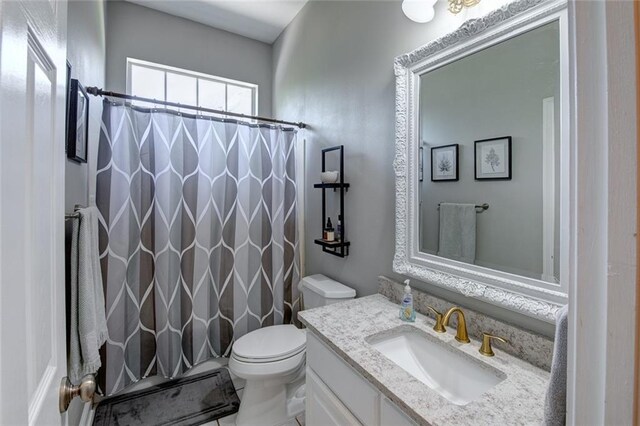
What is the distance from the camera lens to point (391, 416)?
824mm

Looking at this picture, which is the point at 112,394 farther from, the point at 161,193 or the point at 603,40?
the point at 603,40

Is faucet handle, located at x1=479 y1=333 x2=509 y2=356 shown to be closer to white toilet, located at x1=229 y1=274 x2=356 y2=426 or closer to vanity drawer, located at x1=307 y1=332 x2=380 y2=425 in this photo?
vanity drawer, located at x1=307 y1=332 x2=380 y2=425

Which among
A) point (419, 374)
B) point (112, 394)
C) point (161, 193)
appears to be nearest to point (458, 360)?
point (419, 374)

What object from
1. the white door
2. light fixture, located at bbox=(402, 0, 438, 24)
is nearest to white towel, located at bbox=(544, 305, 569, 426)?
the white door

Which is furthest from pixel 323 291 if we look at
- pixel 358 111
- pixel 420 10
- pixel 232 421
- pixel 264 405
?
pixel 420 10

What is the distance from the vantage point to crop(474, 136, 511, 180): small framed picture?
3.42ft

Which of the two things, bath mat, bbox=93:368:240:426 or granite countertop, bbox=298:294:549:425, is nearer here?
granite countertop, bbox=298:294:549:425

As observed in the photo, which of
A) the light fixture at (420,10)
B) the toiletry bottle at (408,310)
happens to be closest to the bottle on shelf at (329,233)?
the toiletry bottle at (408,310)

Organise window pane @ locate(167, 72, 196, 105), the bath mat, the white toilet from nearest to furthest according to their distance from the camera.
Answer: the white toilet, the bath mat, window pane @ locate(167, 72, 196, 105)

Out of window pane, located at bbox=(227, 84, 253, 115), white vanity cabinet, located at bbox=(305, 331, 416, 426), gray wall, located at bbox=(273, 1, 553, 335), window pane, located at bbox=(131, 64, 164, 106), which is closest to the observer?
white vanity cabinet, located at bbox=(305, 331, 416, 426)

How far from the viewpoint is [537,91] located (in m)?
0.95

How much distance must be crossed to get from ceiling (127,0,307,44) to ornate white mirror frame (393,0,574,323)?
141 centimetres

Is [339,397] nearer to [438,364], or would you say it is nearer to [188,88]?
[438,364]

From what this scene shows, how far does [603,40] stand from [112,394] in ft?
8.44
